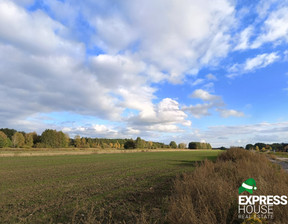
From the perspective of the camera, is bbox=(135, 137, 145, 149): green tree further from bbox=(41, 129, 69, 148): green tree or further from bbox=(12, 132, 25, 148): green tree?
bbox=(12, 132, 25, 148): green tree

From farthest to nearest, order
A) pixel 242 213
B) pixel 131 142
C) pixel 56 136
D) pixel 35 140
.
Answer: pixel 131 142
pixel 35 140
pixel 56 136
pixel 242 213

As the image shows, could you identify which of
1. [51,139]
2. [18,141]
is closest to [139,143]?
[51,139]

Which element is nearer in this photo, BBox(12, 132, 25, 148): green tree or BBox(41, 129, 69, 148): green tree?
BBox(12, 132, 25, 148): green tree

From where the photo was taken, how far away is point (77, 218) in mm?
8141

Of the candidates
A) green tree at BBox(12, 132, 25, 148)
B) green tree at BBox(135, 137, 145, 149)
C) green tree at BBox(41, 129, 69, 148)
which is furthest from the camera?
green tree at BBox(135, 137, 145, 149)

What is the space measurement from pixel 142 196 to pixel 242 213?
713 cm

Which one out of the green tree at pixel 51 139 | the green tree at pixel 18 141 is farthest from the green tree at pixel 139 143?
the green tree at pixel 18 141

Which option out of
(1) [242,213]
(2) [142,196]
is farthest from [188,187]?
(2) [142,196]

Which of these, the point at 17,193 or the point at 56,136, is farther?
the point at 56,136

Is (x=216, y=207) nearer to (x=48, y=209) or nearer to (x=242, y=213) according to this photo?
(x=242, y=213)

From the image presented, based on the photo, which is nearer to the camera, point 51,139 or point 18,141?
point 18,141

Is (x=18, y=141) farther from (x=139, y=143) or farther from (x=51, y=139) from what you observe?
(x=139, y=143)

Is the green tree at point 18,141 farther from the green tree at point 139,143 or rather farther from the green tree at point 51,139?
the green tree at point 139,143

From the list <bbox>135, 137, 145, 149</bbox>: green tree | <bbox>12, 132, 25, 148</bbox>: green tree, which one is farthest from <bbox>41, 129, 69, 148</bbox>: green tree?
<bbox>135, 137, 145, 149</bbox>: green tree
